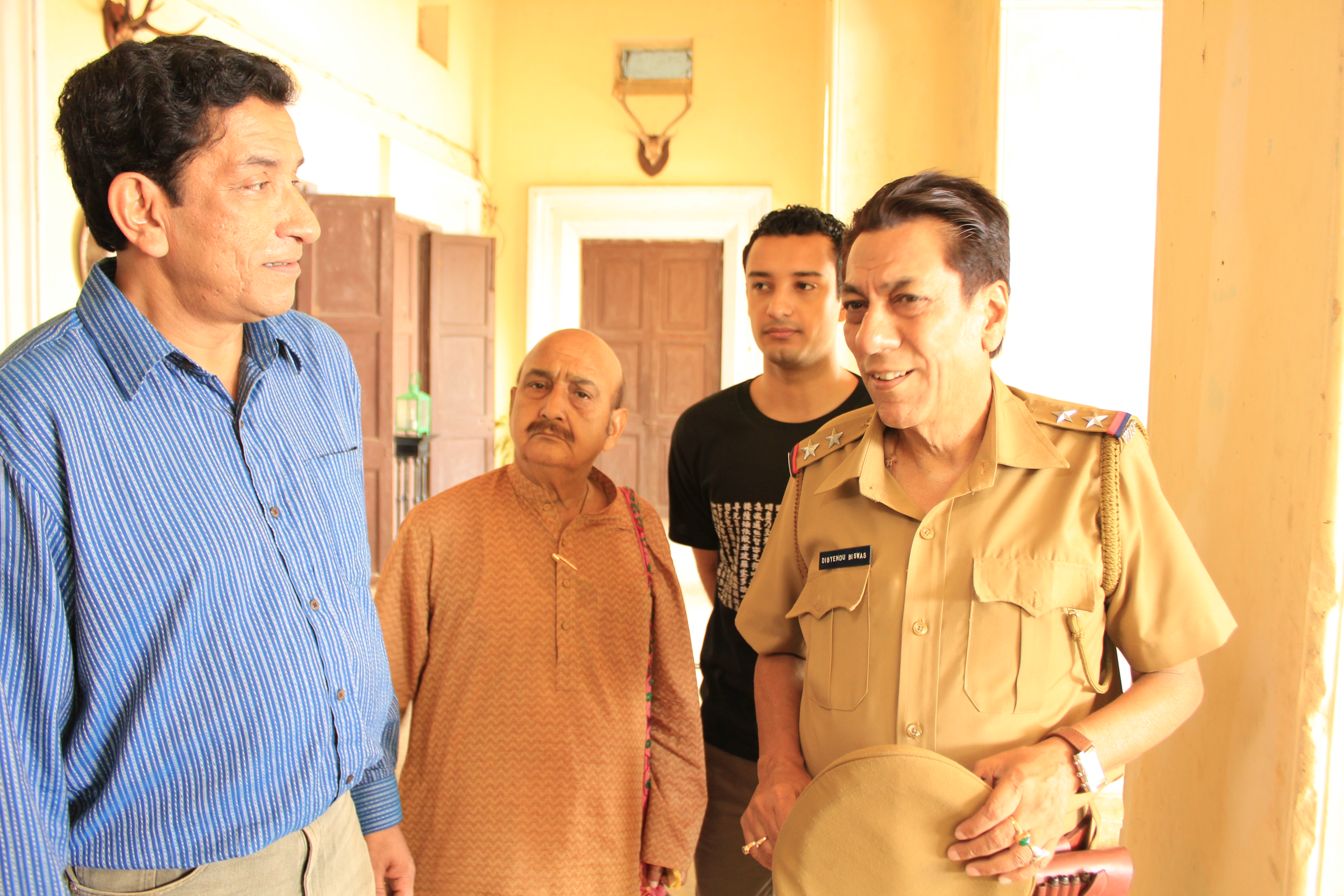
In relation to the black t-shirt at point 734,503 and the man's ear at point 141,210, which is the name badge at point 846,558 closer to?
the black t-shirt at point 734,503

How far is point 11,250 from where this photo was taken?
3385mm

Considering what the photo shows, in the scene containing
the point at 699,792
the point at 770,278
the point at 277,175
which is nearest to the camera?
the point at 277,175

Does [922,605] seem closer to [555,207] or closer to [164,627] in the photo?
[164,627]

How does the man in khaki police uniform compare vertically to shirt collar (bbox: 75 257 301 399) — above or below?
below

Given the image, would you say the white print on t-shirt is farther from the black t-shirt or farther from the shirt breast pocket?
the shirt breast pocket

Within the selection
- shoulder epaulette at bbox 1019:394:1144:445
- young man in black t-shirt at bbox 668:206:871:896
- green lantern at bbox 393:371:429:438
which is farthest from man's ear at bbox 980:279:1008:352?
green lantern at bbox 393:371:429:438

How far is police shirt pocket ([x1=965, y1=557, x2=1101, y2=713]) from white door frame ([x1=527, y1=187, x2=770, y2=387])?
6723 millimetres

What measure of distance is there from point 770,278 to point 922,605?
99 centimetres

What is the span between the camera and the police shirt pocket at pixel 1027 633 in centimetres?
116

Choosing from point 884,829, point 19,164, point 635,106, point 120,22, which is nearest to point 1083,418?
point 884,829

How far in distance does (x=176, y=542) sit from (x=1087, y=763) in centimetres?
113

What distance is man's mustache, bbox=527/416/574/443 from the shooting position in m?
1.83

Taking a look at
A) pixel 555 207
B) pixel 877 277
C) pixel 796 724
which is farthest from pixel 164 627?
pixel 555 207

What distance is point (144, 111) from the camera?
3.62ft
